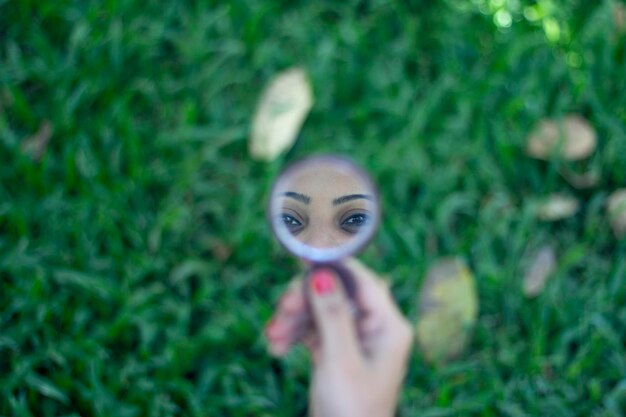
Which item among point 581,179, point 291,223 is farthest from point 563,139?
point 291,223

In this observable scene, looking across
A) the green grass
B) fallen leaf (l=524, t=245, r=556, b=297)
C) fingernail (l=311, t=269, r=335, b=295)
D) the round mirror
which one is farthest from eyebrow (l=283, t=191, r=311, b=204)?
fallen leaf (l=524, t=245, r=556, b=297)

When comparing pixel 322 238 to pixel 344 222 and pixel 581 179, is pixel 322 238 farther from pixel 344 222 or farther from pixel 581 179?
pixel 581 179

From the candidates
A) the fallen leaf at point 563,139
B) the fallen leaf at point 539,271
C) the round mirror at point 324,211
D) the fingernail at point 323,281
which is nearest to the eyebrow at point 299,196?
the round mirror at point 324,211

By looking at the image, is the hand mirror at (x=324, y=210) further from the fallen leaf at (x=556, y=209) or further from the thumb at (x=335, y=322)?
the fallen leaf at (x=556, y=209)

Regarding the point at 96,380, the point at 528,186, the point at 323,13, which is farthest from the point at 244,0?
the point at 96,380

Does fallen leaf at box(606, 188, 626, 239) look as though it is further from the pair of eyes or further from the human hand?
the pair of eyes

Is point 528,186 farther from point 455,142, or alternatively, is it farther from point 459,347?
point 459,347

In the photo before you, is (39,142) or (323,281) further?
(39,142)

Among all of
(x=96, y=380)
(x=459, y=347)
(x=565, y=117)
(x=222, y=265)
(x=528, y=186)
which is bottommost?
(x=96, y=380)
